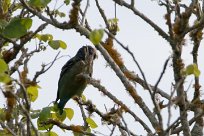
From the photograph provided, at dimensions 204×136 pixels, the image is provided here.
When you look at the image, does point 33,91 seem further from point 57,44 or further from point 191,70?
point 191,70

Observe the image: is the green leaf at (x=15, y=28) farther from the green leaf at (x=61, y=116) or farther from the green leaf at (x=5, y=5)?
the green leaf at (x=5, y=5)

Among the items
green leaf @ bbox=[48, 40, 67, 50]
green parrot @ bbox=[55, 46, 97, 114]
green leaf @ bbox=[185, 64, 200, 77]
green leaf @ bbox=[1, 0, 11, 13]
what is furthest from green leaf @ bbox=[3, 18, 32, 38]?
green parrot @ bbox=[55, 46, 97, 114]

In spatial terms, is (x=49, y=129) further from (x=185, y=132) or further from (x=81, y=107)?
(x=185, y=132)

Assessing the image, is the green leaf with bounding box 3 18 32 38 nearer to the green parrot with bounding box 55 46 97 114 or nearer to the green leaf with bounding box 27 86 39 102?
the green leaf with bounding box 27 86 39 102

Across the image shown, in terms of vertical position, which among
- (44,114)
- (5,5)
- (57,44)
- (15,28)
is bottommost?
(44,114)

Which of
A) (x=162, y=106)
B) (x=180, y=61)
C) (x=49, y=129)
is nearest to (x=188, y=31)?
(x=180, y=61)

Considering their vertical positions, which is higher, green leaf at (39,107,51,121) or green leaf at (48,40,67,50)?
green leaf at (48,40,67,50)

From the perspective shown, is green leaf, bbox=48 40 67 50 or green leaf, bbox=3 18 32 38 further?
green leaf, bbox=48 40 67 50

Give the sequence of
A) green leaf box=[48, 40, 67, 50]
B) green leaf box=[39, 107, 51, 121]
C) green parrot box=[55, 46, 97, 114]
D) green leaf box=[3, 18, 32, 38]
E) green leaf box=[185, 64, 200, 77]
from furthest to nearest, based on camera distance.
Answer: green parrot box=[55, 46, 97, 114] → green leaf box=[48, 40, 67, 50] → green leaf box=[39, 107, 51, 121] → green leaf box=[3, 18, 32, 38] → green leaf box=[185, 64, 200, 77]

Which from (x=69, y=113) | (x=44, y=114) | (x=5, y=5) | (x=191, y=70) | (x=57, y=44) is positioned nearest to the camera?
(x=191, y=70)

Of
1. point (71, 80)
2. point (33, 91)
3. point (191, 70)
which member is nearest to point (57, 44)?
point (33, 91)

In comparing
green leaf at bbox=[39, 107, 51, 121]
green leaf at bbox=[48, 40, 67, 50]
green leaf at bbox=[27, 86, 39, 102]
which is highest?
green leaf at bbox=[48, 40, 67, 50]

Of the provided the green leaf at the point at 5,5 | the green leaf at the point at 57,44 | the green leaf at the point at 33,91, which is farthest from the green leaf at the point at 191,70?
the green leaf at the point at 5,5

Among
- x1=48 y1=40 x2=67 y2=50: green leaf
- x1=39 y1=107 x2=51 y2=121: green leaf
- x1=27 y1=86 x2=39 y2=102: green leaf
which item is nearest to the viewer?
x1=39 y1=107 x2=51 y2=121: green leaf
